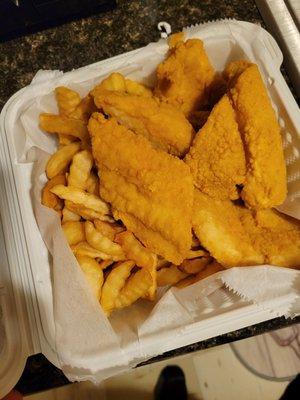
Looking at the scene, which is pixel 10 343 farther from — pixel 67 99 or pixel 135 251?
pixel 67 99

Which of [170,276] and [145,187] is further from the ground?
[145,187]

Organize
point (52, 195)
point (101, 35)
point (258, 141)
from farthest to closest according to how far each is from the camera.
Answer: point (101, 35)
point (52, 195)
point (258, 141)

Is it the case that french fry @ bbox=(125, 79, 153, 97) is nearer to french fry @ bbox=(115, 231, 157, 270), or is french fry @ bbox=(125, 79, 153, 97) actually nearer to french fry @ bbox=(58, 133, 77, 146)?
french fry @ bbox=(58, 133, 77, 146)

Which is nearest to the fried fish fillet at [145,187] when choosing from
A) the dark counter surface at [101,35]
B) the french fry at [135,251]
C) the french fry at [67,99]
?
the french fry at [135,251]

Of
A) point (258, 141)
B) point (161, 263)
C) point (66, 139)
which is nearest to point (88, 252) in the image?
point (161, 263)

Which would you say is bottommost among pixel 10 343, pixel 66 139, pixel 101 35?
pixel 10 343

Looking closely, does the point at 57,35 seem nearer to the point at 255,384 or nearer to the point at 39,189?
the point at 39,189

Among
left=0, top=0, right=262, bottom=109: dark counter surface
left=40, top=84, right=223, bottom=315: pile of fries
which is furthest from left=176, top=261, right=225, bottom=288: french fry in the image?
left=0, top=0, right=262, bottom=109: dark counter surface

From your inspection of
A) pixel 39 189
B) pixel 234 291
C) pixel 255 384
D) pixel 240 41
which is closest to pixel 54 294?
pixel 39 189
